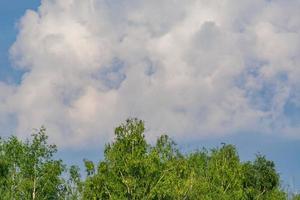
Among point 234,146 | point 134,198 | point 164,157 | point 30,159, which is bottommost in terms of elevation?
point 134,198

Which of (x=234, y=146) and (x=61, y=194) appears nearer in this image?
(x=61, y=194)

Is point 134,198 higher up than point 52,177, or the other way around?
point 52,177

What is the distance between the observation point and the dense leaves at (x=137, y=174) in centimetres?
6331

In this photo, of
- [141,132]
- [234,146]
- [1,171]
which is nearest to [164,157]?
[141,132]

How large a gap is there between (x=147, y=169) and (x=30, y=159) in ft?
73.0

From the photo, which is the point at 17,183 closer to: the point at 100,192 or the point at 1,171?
the point at 1,171

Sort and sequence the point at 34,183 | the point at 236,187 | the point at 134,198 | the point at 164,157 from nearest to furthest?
the point at 134,198 < the point at 164,157 < the point at 34,183 < the point at 236,187

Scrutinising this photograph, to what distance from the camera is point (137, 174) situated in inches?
2506

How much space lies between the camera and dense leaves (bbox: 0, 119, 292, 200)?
6331 cm

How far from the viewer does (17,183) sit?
78688 millimetres

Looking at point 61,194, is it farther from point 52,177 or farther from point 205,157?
point 205,157

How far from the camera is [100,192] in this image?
6369 centimetres

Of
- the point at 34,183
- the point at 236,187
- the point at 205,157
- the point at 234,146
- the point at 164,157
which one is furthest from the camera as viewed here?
the point at 205,157

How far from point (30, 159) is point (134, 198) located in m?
22.5
